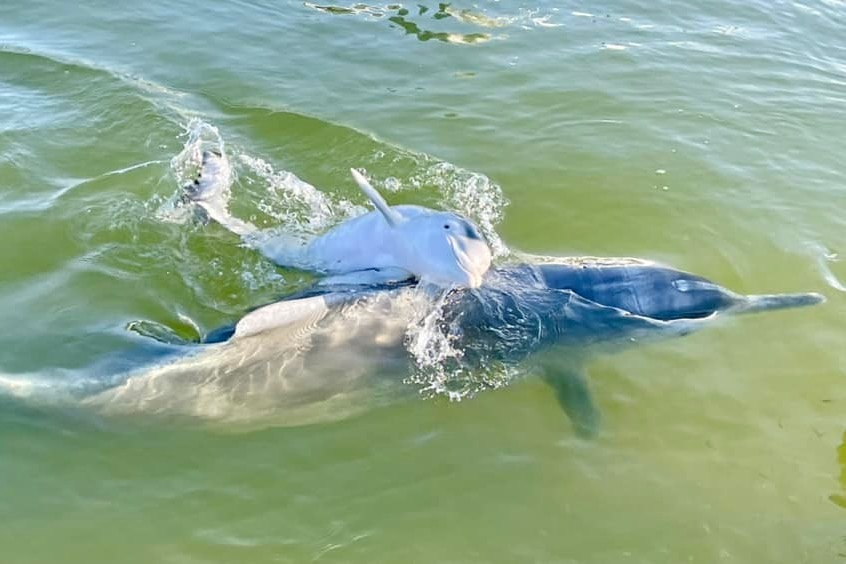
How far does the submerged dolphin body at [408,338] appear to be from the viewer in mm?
6176

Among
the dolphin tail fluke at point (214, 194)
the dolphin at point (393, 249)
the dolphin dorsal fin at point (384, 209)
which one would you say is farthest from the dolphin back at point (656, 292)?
the dolphin tail fluke at point (214, 194)

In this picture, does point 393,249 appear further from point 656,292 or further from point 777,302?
point 777,302

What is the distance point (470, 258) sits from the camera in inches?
251

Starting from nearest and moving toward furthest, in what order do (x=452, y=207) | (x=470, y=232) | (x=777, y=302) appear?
1. (x=470, y=232)
2. (x=777, y=302)
3. (x=452, y=207)

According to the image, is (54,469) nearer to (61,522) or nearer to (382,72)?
(61,522)

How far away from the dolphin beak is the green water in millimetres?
1005

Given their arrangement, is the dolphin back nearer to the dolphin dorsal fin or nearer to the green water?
the green water

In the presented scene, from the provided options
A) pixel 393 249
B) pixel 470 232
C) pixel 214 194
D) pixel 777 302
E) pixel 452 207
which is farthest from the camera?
pixel 452 207

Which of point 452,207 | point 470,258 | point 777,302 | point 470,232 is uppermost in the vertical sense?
point 470,232

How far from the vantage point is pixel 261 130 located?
10.3m

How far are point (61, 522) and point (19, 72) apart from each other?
7549 millimetres

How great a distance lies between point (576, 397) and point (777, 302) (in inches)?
78.7

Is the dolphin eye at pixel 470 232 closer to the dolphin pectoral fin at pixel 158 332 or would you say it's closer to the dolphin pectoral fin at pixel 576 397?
the dolphin pectoral fin at pixel 576 397

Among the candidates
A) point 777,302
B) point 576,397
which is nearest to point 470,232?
point 576,397
